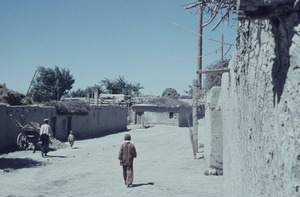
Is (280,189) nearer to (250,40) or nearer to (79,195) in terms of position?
(250,40)

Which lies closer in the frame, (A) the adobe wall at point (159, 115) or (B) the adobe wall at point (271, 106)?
(B) the adobe wall at point (271, 106)

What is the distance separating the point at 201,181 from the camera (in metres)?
7.46

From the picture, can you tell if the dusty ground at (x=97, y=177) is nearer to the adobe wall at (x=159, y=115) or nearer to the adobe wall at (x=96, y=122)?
the adobe wall at (x=96, y=122)

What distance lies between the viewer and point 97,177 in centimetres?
851

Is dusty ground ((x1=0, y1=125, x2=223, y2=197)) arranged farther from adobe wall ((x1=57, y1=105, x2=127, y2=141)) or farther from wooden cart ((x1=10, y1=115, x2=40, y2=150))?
adobe wall ((x1=57, y1=105, x2=127, y2=141))

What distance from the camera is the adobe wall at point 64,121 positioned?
44.3 feet

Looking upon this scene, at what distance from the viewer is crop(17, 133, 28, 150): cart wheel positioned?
13289 millimetres

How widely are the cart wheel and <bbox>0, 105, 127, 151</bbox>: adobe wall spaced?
1.93 feet

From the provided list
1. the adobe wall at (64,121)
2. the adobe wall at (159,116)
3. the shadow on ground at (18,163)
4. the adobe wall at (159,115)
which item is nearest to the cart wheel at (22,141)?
the adobe wall at (64,121)

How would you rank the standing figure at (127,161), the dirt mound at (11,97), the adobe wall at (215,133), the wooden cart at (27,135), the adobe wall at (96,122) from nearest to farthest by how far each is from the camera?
the standing figure at (127,161)
the adobe wall at (215,133)
the wooden cart at (27,135)
the dirt mound at (11,97)
the adobe wall at (96,122)

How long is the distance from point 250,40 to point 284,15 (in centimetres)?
86

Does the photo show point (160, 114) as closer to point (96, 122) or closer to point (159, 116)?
point (159, 116)

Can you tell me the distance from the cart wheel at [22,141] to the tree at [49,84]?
1269 inches

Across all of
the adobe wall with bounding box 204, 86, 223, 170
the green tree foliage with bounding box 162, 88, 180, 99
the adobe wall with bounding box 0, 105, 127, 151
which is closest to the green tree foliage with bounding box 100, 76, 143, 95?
the green tree foliage with bounding box 162, 88, 180, 99
